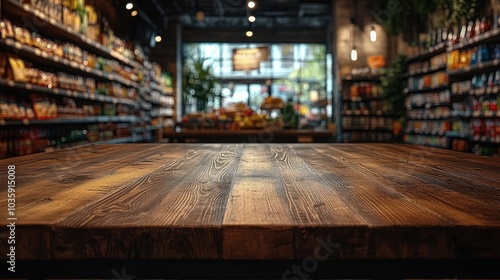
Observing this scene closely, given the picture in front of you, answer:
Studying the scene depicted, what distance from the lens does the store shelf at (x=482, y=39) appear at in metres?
4.94

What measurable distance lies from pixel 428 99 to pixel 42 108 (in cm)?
602

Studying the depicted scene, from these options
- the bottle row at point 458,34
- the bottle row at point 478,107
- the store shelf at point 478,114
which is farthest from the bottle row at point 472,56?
the store shelf at point 478,114

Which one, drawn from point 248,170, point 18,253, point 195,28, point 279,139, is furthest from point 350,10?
point 18,253

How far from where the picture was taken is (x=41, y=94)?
462 cm

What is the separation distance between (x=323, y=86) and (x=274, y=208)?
42.9ft

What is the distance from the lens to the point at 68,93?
5.00 m

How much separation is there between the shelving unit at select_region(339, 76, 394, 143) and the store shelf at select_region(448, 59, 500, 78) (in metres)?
3.36

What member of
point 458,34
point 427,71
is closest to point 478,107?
point 458,34

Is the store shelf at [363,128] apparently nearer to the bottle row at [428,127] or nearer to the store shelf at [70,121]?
the bottle row at [428,127]

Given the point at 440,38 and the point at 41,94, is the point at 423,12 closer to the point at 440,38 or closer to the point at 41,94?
the point at 440,38

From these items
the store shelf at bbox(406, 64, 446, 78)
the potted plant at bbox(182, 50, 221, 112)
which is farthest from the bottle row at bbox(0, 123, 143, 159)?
the store shelf at bbox(406, 64, 446, 78)

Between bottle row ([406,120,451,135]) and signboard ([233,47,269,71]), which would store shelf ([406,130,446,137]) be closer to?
bottle row ([406,120,451,135])

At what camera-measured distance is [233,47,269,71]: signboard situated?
10.8 meters

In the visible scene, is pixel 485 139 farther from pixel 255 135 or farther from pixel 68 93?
pixel 68 93
